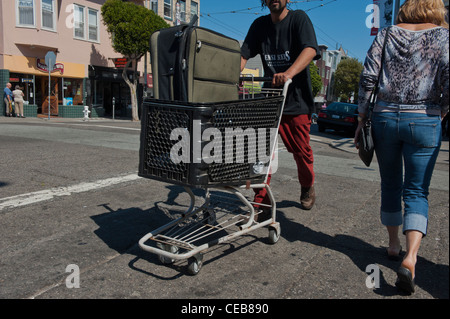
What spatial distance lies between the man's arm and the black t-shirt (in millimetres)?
70

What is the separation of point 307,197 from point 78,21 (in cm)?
2403

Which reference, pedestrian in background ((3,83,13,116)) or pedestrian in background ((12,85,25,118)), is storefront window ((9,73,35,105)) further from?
pedestrian in background ((12,85,25,118))

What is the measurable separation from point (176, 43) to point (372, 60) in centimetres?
131

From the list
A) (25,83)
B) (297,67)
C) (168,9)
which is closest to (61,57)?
(25,83)

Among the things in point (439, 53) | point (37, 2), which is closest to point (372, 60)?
point (439, 53)

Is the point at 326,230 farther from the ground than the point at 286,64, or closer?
closer

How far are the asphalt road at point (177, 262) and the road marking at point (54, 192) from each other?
0.4 inches

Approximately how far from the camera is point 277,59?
3.69 metres

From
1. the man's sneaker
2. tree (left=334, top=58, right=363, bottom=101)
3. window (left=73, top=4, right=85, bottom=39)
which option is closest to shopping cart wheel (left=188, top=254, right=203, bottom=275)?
the man's sneaker

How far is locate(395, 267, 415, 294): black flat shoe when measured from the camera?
2.26 metres

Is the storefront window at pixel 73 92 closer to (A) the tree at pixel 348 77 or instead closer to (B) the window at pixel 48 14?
(B) the window at pixel 48 14
